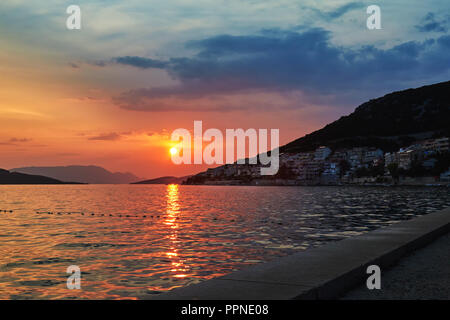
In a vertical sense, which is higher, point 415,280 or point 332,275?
point 332,275

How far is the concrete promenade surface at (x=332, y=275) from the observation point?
6277mm

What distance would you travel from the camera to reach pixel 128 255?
16.7 meters

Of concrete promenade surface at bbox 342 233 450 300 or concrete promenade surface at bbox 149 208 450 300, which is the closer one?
concrete promenade surface at bbox 149 208 450 300

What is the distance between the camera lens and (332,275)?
7090 millimetres

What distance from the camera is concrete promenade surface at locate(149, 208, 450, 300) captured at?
6277 mm

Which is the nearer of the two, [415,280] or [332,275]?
[332,275]

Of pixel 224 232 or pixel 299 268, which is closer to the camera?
pixel 299 268

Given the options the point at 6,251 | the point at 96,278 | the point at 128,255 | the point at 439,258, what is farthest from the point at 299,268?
the point at 6,251

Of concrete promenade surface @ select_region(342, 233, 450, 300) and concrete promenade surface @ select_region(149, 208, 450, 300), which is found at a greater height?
concrete promenade surface @ select_region(149, 208, 450, 300)
